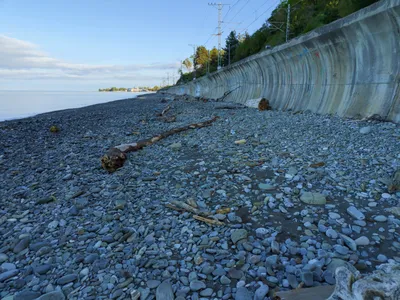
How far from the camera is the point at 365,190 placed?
4.18m

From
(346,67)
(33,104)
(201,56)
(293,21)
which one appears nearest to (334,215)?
(346,67)

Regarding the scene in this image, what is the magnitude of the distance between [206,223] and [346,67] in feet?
28.6

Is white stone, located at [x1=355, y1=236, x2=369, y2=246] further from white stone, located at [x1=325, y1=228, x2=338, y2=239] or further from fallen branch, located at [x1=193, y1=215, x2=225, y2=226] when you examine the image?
fallen branch, located at [x1=193, y1=215, x2=225, y2=226]

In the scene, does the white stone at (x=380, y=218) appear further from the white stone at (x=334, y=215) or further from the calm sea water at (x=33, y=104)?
the calm sea water at (x=33, y=104)

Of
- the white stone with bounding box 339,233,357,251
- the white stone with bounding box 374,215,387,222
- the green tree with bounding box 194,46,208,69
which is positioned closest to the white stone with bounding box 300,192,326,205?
the white stone with bounding box 374,215,387,222

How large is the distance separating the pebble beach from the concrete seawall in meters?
1.64

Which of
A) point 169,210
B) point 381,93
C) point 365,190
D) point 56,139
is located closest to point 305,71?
point 381,93

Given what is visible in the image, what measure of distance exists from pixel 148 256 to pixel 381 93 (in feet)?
26.9

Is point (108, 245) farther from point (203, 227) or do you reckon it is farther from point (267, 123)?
point (267, 123)

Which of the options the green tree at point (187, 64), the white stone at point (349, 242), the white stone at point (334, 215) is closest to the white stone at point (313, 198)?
the white stone at point (334, 215)

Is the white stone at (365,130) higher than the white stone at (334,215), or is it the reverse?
the white stone at (365,130)

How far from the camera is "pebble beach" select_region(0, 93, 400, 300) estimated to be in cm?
270

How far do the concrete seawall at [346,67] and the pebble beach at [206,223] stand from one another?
1639mm

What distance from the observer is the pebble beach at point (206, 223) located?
2.70 m
